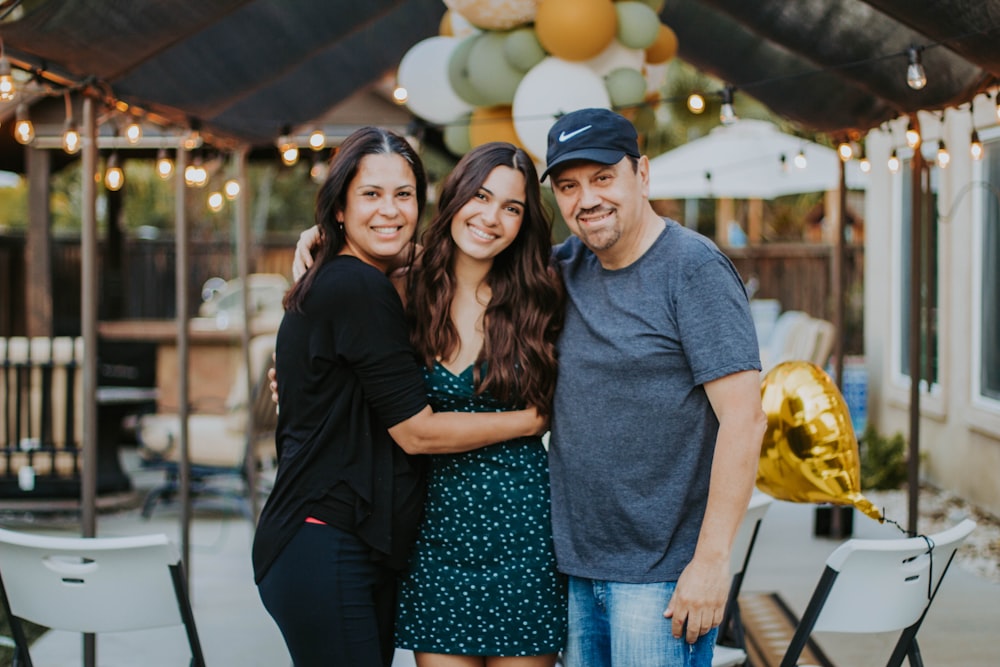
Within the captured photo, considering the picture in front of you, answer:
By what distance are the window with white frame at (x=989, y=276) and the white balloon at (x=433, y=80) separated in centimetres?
359

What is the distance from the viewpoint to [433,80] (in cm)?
429

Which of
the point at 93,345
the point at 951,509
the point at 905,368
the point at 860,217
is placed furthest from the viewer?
the point at 860,217

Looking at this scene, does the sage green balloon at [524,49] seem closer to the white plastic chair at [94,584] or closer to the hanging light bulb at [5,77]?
the hanging light bulb at [5,77]

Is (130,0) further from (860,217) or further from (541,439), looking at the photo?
(860,217)

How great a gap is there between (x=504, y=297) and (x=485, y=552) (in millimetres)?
558

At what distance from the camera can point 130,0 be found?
3141 mm

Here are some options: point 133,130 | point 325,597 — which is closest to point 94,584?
point 325,597

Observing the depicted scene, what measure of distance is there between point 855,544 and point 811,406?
0.65 m

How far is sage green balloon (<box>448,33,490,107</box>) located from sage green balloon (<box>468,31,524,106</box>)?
0.23 ft

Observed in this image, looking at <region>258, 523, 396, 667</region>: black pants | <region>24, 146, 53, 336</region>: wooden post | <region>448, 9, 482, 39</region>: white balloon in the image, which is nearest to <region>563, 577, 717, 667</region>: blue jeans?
<region>258, 523, 396, 667</region>: black pants

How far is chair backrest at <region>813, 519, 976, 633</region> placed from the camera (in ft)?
7.56

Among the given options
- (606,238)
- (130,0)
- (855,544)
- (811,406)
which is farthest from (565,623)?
(130,0)

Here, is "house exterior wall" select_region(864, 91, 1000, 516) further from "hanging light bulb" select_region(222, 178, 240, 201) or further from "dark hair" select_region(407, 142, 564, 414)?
"dark hair" select_region(407, 142, 564, 414)

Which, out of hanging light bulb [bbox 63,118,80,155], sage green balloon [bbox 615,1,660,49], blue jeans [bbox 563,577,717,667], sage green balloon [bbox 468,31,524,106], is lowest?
blue jeans [bbox 563,577,717,667]
